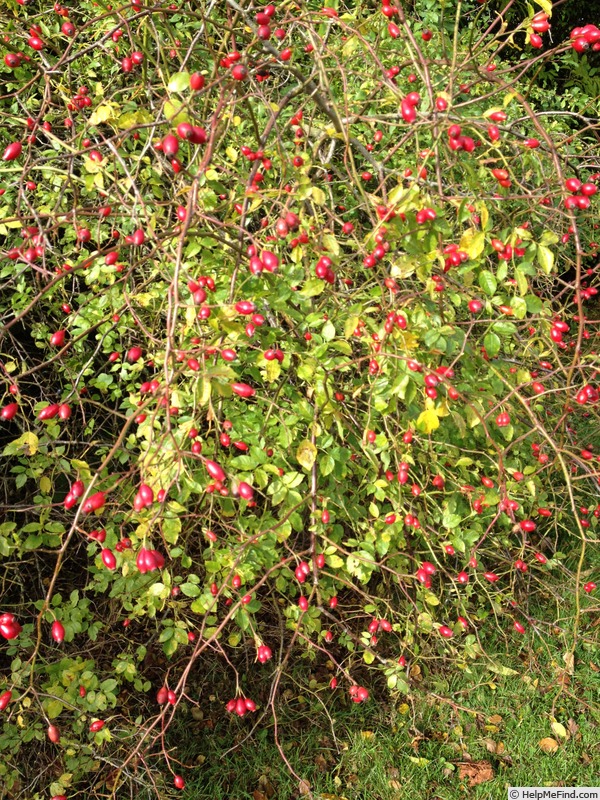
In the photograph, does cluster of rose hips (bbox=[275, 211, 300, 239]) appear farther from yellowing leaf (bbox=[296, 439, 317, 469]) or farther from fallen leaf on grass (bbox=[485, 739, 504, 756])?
fallen leaf on grass (bbox=[485, 739, 504, 756])

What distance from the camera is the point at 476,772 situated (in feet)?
7.92

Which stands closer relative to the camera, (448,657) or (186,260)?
(186,260)

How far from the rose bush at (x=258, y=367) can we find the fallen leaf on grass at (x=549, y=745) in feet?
0.94

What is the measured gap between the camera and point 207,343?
1657 millimetres

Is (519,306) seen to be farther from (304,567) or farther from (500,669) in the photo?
(500,669)

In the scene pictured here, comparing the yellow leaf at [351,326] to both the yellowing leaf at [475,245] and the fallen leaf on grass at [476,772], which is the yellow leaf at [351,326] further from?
the fallen leaf on grass at [476,772]

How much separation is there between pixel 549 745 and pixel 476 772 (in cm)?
27

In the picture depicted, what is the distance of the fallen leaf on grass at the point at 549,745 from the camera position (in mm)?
2471

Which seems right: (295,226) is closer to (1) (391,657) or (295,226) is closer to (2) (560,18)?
(1) (391,657)

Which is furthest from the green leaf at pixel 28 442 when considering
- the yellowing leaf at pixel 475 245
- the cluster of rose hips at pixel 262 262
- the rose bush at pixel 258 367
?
the yellowing leaf at pixel 475 245

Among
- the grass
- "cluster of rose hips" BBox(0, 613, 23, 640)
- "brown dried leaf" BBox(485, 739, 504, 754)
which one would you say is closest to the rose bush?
"cluster of rose hips" BBox(0, 613, 23, 640)

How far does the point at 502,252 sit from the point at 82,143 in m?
1.21

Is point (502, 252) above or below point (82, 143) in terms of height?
below

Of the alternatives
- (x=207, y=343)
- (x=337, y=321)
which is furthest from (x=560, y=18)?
(x=207, y=343)
